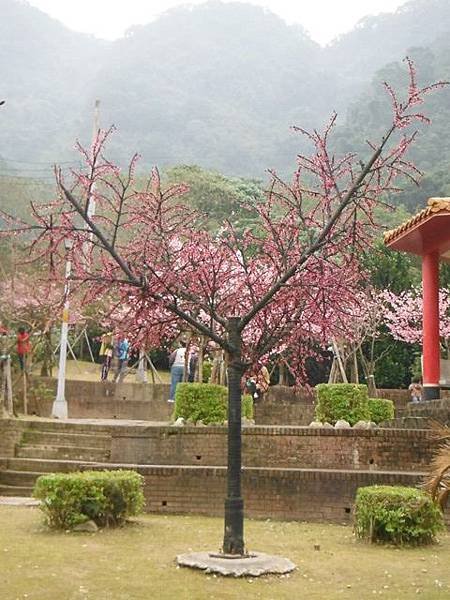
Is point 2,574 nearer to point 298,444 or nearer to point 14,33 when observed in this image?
point 298,444

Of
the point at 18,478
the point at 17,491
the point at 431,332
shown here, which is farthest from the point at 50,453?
the point at 431,332

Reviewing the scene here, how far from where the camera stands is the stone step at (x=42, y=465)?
507 inches

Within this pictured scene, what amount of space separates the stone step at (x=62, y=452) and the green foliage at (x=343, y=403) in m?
3.63

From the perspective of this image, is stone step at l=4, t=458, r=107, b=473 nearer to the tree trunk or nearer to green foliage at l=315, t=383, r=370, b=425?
green foliage at l=315, t=383, r=370, b=425

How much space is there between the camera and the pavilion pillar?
14742 millimetres

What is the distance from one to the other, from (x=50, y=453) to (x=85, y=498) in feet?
17.3

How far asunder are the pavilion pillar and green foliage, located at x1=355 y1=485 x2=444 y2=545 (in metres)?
5.81

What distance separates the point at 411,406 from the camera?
48.1ft

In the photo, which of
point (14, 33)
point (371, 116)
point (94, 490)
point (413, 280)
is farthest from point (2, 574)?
point (14, 33)

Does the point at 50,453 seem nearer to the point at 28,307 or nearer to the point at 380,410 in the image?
the point at 380,410

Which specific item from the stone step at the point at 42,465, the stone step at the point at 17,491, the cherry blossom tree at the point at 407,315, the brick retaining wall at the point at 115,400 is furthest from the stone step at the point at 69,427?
the cherry blossom tree at the point at 407,315

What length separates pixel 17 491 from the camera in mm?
12539

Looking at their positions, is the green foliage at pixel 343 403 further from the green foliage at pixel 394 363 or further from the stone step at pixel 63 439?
the green foliage at pixel 394 363

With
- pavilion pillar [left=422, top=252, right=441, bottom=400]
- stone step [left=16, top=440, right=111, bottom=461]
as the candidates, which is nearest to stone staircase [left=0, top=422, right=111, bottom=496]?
stone step [left=16, top=440, right=111, bottom=461]
